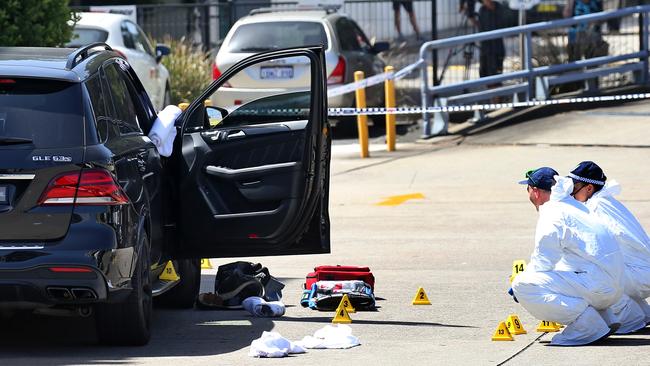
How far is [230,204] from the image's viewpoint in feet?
28.2

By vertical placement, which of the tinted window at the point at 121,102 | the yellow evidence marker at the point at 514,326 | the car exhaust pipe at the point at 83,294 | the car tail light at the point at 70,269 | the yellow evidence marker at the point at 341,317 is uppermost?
the tinted window at the point at 121,102

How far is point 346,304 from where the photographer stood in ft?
29.2

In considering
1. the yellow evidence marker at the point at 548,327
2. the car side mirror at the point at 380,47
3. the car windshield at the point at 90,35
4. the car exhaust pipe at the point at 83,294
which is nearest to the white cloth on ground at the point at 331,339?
the yellow evidence marker at the point at 548,327

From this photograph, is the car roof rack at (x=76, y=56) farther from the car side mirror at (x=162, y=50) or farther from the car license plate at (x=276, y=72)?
the car side mirror at (x=162, y=50)

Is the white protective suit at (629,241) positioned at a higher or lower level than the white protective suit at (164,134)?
lower

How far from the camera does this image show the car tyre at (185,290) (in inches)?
366

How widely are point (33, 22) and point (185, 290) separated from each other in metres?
5.65

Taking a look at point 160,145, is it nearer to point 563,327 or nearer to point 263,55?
point 263,55

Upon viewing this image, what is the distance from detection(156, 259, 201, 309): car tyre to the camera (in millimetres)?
9289

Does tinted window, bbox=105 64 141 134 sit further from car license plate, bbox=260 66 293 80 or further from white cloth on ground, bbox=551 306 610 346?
car license plate, bbox=260 66 293 80

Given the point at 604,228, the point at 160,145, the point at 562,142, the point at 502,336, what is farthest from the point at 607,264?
the point at 562,142

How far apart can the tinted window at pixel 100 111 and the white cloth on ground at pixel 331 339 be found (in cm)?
160

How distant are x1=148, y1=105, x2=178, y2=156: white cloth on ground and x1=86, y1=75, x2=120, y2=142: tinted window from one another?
2.28 ft

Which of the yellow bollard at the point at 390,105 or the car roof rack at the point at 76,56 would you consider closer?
the car roof rack at the point at 76,56
